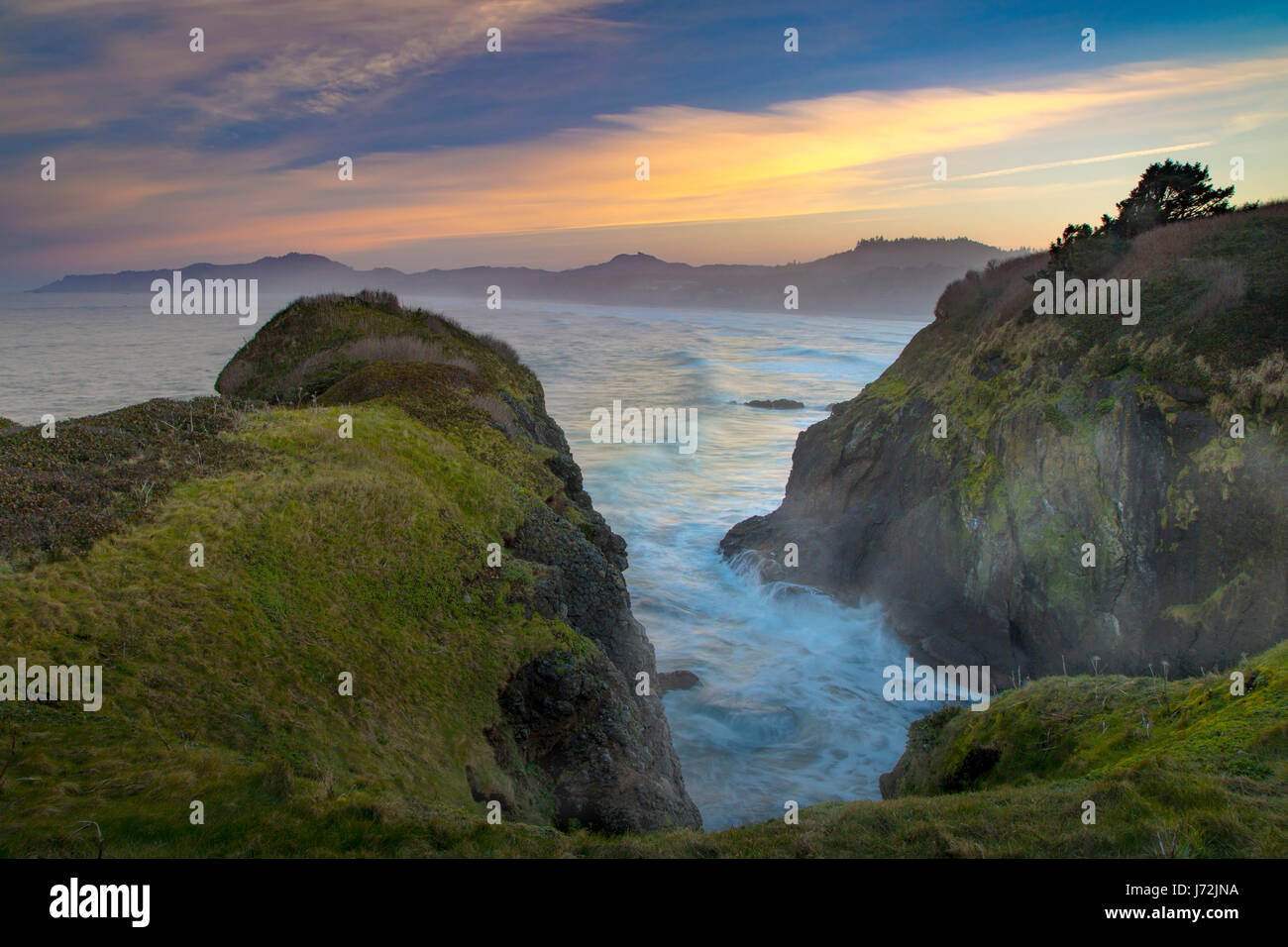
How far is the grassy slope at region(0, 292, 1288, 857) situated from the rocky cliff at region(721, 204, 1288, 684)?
730cm

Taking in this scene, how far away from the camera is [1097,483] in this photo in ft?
63.5

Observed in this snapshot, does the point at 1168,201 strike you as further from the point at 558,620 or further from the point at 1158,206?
the point at 558,620

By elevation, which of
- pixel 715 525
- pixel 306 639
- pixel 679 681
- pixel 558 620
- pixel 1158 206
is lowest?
pixel 679 681

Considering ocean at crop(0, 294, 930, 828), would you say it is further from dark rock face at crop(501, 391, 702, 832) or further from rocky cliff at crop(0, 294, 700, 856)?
rocky cliff at crop(0, 294, 700, 856)

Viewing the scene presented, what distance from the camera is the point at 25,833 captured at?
246 inches

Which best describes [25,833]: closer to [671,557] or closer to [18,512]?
[18,512]

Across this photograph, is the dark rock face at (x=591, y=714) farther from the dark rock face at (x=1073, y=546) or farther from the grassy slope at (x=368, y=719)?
the dark rock face at (x=1073, y=546)

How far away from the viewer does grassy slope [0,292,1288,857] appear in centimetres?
695

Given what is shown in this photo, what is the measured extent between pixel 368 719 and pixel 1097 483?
17896 mm

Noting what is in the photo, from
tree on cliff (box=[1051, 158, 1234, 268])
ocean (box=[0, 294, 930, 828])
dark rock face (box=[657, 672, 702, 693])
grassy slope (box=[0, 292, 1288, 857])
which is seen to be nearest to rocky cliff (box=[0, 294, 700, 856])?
grassy slope (box=[0, 292, 1288, 857])

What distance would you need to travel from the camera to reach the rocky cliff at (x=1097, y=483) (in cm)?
1672

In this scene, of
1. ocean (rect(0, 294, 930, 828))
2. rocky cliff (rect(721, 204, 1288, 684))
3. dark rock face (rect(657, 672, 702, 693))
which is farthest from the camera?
dark rock face (rect(657, 672, 702, 693))

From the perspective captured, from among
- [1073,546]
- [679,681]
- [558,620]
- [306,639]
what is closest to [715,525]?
[679,681]

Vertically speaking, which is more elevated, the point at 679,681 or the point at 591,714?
the point at 591,714
